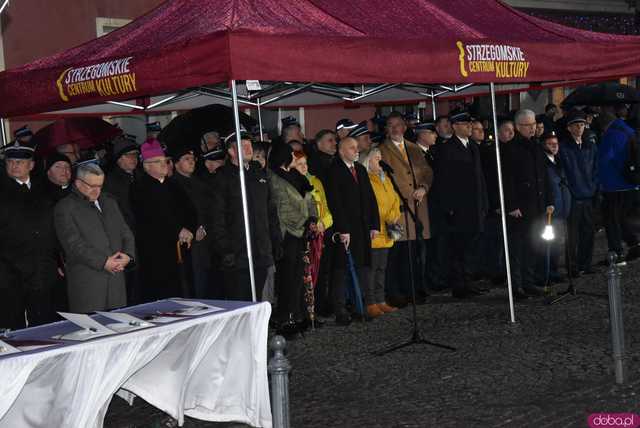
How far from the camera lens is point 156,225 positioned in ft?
32.1

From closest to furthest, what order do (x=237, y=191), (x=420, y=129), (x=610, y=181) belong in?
(x=237, y=191), (x=420, y=129), (x=610, y=181)

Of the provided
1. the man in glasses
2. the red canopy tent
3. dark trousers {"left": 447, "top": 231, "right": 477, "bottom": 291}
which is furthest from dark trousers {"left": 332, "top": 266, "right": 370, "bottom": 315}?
the man in glasses

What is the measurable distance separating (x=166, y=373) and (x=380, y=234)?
4938mm

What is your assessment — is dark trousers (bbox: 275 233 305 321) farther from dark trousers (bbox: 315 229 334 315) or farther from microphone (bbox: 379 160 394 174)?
microphone (bbox: 379 160 394 174)

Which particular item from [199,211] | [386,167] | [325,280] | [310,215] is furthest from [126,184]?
[386,167]

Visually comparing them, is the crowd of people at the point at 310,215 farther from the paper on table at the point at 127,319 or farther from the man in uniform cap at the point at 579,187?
the paper on table at the point at 127,319

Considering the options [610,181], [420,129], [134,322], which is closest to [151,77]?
[134,322]

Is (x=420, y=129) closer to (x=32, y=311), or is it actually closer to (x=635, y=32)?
(x=32, y=311)

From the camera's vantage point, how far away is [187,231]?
32.9 feet

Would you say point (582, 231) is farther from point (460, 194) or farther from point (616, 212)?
point (460, 194)

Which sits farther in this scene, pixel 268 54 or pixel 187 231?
pixel 187 231

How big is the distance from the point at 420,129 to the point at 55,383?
784 cm

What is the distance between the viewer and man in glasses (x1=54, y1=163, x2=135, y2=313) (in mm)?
8555

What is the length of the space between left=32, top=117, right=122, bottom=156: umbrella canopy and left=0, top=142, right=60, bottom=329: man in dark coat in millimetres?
2264
